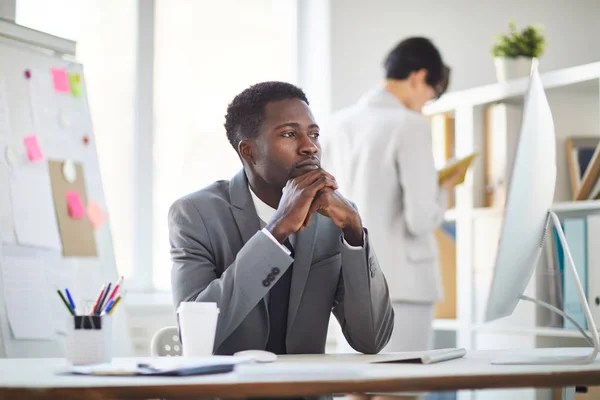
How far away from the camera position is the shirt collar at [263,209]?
1.76 m

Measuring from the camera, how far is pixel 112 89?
369cm

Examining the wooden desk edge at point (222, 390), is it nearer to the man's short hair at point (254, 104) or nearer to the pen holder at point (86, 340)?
the pen holder at point (86, 340)

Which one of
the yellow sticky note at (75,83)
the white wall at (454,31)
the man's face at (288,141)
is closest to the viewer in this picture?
the man's face at (288,141)

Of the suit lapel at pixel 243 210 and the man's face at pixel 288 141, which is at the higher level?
the man's face at pixel 288 141

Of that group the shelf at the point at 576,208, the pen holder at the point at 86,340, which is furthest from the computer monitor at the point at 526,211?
the shelf at the point at 576,208

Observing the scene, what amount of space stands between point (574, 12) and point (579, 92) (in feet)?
3.66

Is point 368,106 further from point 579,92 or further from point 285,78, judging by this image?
point 285,78

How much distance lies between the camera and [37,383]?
3.25 ft

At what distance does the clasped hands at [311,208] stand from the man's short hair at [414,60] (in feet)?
4.68

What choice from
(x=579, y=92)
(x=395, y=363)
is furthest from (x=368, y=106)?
(x=395, y=363)

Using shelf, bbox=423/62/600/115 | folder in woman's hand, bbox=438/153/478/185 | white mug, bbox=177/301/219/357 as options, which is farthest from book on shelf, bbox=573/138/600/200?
white mug, bbox=177/301/219/357

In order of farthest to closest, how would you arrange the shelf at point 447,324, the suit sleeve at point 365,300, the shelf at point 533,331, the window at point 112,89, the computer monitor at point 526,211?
1. the window at point 112,89
2. the shelf at point 447,324
3. the shelf at point 533,331
4. the suit sleeve at point 365,300
5. the computer monitor at point 526,211

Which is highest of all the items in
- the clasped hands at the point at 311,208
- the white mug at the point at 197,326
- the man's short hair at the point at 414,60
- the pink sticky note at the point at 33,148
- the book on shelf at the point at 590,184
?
the man's short hair at the point at 414,60

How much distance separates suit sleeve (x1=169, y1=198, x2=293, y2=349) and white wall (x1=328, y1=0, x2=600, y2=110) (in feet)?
7.64
